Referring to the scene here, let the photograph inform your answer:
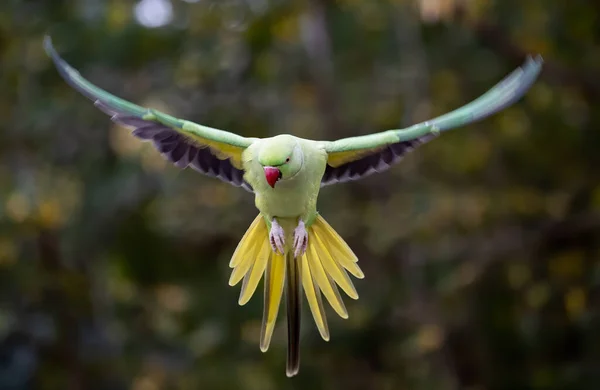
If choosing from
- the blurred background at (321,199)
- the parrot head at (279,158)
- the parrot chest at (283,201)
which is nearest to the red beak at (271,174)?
the parrot head at (279,158)

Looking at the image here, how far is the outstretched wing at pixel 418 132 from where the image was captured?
4.44 feet

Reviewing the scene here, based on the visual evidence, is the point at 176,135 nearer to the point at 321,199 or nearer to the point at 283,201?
the point at 283,201

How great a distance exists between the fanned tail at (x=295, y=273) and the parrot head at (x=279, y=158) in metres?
0.33

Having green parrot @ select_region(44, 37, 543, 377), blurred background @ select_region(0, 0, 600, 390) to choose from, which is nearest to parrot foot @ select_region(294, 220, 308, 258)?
green parrot @ select_region(44, 37, 543, 377)

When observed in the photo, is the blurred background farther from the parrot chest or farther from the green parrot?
the parrot chest

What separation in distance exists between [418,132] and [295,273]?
1.64ft

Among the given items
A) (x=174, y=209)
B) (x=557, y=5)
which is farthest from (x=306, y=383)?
(x=557, y=5)

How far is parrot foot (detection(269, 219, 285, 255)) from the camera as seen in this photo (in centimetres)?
153

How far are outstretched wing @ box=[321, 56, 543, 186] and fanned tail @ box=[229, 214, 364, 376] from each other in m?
0.17

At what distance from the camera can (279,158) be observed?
4.43 ft

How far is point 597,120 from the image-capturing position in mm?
4527

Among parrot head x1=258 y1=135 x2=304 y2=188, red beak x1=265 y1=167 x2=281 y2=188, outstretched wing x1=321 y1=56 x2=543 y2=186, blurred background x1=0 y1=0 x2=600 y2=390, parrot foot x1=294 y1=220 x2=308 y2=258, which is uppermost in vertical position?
blurred background x1=0 y1=0 x2=600 y2=390

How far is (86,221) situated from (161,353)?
1379 mm

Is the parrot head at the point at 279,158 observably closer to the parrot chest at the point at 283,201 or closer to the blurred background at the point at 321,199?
the parrot chest at the point at 283,201
